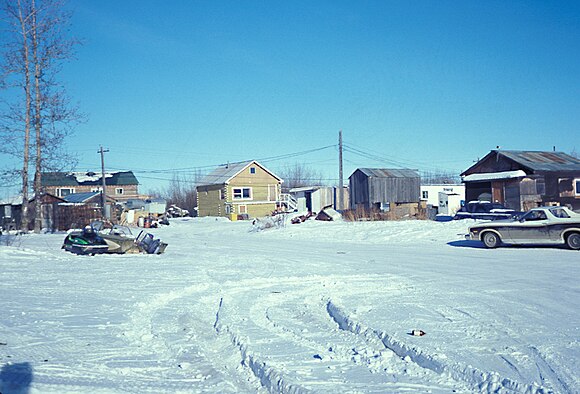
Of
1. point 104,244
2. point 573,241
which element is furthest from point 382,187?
point 104,244

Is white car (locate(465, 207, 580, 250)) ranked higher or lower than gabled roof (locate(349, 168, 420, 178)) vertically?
lower

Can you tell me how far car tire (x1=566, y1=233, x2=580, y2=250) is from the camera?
60.3 ft

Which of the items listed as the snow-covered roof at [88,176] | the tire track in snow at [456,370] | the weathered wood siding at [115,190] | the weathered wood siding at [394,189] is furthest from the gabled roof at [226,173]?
the tire track in snow at [456,370]

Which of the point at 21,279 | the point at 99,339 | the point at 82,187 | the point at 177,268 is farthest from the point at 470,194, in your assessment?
the point at 82,187

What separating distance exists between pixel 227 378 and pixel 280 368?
0.60 metres

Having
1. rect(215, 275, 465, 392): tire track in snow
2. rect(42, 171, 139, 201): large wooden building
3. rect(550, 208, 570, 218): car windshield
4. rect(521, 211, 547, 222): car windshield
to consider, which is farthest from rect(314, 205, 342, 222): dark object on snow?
rect(42, 171, 139, 201): large wooden building

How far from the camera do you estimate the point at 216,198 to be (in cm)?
6106

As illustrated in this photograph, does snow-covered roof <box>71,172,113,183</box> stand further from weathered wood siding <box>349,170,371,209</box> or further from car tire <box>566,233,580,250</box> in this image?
car tire <box>566,233,580,250</box>

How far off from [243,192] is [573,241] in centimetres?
4426

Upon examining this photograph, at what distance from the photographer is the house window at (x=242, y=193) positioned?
59625 mm

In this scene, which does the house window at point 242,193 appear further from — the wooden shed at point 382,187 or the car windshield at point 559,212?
the car windshield at point 559,212

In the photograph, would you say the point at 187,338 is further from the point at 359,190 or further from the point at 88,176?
the point at 88,176

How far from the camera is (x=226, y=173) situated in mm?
61969

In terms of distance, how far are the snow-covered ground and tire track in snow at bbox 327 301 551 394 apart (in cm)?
2
